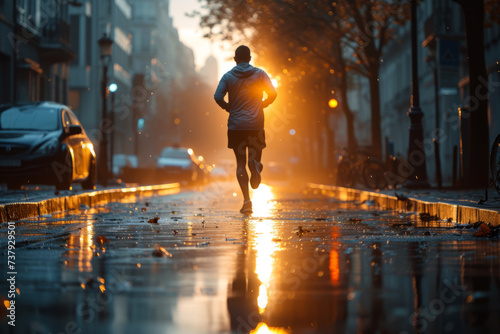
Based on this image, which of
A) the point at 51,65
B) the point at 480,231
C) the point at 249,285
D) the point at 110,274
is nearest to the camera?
the point at 249,285

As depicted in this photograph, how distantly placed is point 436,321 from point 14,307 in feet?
6.25

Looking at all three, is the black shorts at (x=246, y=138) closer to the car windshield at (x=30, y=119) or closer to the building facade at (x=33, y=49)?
the car windshield at (x=30, y=119)

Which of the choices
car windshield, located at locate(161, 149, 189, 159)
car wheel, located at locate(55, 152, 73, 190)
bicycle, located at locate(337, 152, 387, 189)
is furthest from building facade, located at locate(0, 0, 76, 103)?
car wheel, located at locate(55, 152, 73, 190)

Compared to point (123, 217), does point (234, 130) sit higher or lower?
higher

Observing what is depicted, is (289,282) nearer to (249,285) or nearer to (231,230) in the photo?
(249,285)

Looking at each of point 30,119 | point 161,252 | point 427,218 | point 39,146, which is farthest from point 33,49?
point 161,252

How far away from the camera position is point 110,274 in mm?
5828

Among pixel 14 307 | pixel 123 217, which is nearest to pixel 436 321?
pixel 14 307

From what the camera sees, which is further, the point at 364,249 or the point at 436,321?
the point at 364,249

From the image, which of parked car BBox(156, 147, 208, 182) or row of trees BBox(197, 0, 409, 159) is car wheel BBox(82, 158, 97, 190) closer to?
row of trees BBox(197, 0, 409, 159)

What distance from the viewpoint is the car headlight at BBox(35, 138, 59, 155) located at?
18156 millimetres

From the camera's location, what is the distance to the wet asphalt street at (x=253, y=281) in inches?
163

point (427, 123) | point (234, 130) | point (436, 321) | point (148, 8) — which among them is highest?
point (148, 8)

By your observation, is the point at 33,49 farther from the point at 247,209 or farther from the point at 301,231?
the point at 301,231
